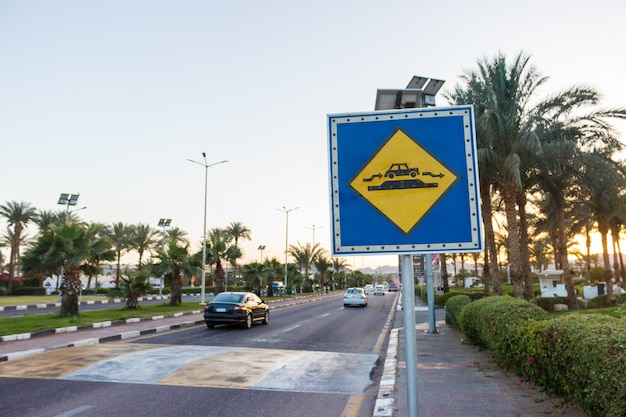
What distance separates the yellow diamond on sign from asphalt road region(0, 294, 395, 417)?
4.34 m

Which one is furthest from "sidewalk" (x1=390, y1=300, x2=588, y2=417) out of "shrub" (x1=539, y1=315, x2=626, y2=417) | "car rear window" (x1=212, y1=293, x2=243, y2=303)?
"car rear window" (x1=212, y1=293, x2=243, y2=303)

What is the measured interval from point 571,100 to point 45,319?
72.8 ft

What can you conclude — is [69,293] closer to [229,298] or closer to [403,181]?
[229,298]

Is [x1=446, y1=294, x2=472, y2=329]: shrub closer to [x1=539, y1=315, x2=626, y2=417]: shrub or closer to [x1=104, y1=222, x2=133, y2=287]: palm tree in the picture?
[x1=539, y1=315, x2=626, y2=417]: shrub

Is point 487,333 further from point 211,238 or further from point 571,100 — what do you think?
point 211,238

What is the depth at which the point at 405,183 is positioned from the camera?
2648mm

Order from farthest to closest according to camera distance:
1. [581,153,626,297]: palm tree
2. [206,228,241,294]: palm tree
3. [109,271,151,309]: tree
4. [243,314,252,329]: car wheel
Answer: [206,228,241,294]: palm tree
[109,271,151,309]: tree
[581,153,626,297]: palm tree
[243,314,252,329]: car wheel

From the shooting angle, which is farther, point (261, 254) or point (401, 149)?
point (261, 254)

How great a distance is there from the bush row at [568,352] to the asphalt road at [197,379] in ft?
7.49

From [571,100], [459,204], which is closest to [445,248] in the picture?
Result: [459,204]

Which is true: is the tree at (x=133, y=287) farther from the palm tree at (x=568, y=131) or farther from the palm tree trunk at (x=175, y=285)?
the palm tree at (x=568, y=131)

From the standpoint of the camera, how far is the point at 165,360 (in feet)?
31.9

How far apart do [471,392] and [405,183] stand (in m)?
4.98

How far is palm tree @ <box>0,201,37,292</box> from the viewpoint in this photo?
5034 centimetres
